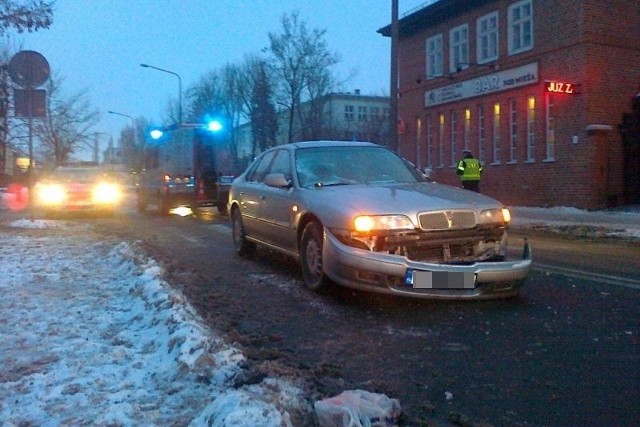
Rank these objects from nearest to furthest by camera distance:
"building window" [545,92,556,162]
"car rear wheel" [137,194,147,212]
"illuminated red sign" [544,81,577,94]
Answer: "illuminated red sign" [544,81,577,94], "building window" [545,92,556,162], "car rear wheel" [137,194,147,212]

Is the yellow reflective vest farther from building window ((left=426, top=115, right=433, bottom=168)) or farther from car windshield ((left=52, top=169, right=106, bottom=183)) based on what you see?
building window ((left=426, top=115, right=433, bottom=168))

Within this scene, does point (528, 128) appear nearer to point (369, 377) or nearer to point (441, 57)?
point (441, 57)

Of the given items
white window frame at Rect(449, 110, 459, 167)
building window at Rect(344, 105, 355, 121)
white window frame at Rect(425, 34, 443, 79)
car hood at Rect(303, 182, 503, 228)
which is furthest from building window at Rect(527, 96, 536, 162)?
building window at Rect(344, 105, 355, 121)

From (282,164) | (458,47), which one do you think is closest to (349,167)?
(282,164)

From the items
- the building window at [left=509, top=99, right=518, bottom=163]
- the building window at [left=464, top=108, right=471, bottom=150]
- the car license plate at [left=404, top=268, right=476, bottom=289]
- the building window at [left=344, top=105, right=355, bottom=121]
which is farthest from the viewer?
the building window at [left=344, top=105, right=355, bottom=121]

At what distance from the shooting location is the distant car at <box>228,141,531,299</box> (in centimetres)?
599

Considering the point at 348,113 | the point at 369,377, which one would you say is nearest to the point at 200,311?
the point at 369,377

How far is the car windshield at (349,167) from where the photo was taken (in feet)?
25.3

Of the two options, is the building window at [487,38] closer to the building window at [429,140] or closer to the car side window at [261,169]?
the building window at [429,140]

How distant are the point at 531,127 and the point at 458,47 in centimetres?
586

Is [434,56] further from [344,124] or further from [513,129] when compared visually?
[344,124]

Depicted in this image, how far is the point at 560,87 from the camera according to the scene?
69.4ft

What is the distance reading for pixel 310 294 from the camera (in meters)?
7.07

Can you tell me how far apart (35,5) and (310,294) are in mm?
8779
